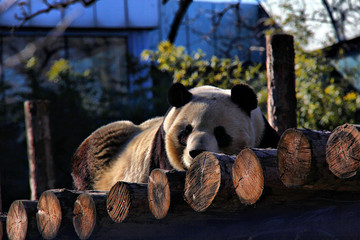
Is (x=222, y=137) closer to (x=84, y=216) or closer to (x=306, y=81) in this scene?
(x=84, y=216)

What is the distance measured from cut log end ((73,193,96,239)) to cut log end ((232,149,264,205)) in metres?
0.85

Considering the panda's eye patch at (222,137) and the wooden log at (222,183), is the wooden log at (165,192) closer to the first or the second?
the wooden log at (222,183)

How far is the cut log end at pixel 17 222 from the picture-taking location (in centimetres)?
308

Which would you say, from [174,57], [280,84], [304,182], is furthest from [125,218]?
[174,57]

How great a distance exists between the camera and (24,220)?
3072 millimetres

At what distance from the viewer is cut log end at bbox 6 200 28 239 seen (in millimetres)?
3079

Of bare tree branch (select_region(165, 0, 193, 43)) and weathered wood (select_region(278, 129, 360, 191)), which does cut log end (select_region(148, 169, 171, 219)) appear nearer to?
weathered wood (select_region(278, 129, 360, 191))

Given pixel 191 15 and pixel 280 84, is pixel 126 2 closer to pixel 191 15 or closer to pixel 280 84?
pixel 191 15

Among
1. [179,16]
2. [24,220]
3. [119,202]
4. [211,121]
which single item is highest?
[179,16]

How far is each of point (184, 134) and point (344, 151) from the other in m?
1.87

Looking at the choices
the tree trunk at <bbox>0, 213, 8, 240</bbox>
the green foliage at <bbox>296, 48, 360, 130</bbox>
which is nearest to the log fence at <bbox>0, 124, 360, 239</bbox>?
the tree trunk at <bbox>0, 213, 8, 240</bbox>

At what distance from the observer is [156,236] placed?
2.64m

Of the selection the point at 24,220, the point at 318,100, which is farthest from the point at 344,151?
the point at 318,100

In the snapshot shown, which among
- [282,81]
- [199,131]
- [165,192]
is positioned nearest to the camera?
[165,192]
